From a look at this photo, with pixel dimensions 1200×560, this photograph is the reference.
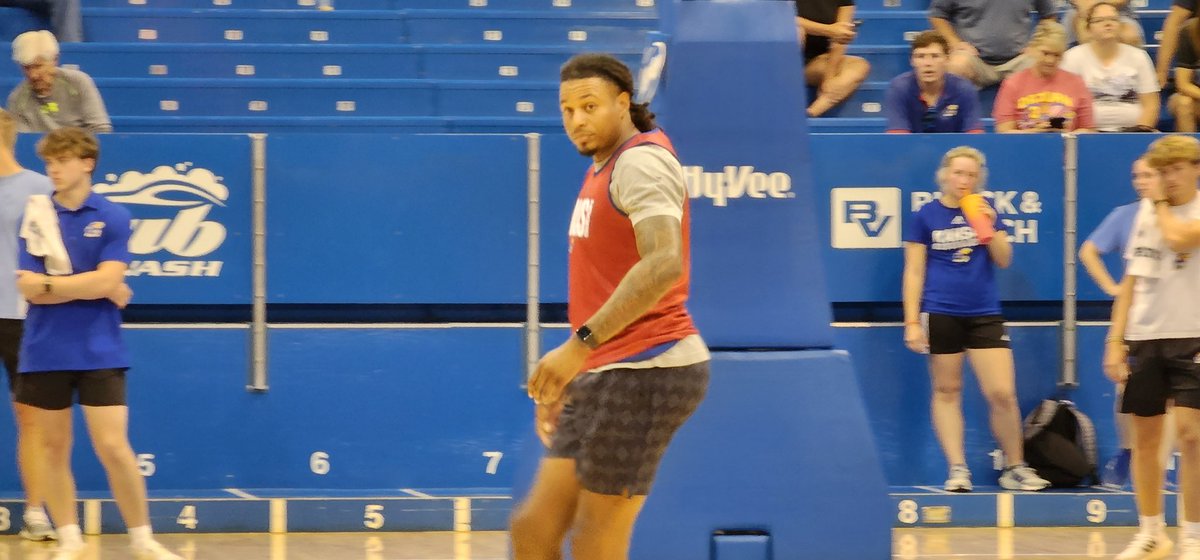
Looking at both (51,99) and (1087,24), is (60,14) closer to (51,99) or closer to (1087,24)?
(51,99)

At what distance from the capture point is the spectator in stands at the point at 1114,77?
9.66m

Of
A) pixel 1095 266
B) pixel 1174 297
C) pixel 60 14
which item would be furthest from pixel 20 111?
pixel 1174 297

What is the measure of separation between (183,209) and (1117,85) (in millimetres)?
5522

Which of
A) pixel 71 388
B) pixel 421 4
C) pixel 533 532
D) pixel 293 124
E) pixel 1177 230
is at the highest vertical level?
pixel 421 4

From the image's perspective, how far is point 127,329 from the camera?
8219 mm

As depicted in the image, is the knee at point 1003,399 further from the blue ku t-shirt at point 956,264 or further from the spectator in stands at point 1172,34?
the spectator in stands at point 1172,34

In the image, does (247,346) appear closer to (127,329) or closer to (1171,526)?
(127,329)

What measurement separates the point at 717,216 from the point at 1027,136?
10.3ft

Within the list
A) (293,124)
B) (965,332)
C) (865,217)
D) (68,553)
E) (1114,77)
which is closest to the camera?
(68,553)

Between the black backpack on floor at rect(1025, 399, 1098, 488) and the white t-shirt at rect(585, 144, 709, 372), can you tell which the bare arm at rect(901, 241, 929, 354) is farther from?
the white t-shirt at rect(585, 144, 709, 372)

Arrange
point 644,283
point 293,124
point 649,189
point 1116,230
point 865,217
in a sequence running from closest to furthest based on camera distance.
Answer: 1. point 644,283
2. point 649,189
3. point 1116,230
4. point 865,217
5. point 293,124

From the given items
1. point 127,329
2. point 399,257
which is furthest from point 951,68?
point 127,329

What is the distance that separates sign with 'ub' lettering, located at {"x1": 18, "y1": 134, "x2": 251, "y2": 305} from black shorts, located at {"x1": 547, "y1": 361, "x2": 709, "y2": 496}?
4469mm

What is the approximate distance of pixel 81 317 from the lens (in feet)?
21.7
